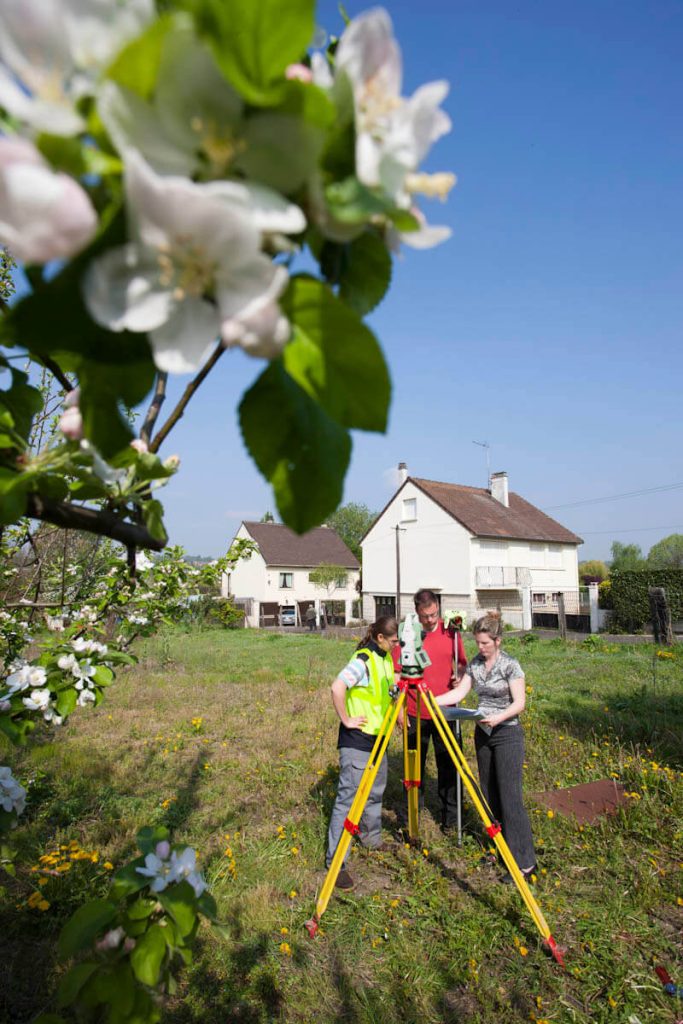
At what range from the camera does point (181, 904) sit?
3.91 feet

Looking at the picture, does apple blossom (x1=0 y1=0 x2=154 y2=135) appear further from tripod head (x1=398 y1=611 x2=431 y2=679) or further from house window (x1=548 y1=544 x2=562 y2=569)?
house window (x1=548 y1=544 x2=562 y2=569)

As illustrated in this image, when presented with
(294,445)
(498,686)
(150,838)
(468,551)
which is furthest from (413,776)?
(468,551)

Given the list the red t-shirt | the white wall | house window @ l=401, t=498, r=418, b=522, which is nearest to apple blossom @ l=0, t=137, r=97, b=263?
the red t-shirt

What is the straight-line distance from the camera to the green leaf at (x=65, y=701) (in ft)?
7.06

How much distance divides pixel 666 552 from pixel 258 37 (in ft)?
259

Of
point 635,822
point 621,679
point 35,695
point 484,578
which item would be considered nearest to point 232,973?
point 35,695

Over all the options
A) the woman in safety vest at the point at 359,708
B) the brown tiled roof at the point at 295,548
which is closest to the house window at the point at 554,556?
the brown tiled roof at the point at 295,548

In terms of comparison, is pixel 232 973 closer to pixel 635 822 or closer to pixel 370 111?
pixel 635 822

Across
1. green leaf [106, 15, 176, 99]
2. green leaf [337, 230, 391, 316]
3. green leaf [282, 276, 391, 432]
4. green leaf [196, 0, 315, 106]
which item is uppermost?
green leaf [196, 0, 315, 106]

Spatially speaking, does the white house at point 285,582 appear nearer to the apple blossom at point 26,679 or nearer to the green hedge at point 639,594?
the green hedge at point 639,594

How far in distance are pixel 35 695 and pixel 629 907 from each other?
12.3 feet

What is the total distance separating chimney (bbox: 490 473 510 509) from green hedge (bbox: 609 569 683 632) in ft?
20.0

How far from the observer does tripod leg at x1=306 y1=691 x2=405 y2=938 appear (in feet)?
12.0

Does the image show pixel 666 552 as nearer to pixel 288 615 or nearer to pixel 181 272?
pixel 288 615
